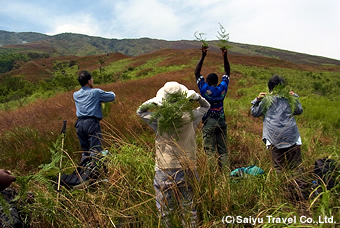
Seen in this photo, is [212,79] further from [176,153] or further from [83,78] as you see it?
[83,78]

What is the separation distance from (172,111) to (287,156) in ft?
6.04

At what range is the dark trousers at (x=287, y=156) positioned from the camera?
8.97 feet

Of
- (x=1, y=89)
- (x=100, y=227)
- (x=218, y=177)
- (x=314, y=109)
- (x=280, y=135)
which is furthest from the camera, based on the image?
(x=1, y=89)

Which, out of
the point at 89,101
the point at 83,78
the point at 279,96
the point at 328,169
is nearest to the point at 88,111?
the point at 89,101

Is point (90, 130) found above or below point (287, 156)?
above

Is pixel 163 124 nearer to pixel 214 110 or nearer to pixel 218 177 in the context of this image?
pixel 218 177

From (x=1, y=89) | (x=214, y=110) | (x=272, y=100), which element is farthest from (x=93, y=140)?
(x=1, y=89)

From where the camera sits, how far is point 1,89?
68.5ft

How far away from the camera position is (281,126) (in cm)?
278

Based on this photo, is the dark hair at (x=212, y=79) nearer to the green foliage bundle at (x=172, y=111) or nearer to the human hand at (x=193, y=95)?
the human hand at (x=193, y=95)

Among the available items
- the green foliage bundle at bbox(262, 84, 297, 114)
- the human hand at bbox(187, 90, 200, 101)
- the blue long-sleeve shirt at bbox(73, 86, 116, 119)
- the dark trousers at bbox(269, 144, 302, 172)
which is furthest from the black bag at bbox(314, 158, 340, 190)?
the blue long-sleeve shirt at bbox(73, 86, 116, 119)

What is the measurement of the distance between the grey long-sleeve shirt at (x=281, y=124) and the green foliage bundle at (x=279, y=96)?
0.15 feet

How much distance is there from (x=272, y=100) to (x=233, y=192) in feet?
4.60

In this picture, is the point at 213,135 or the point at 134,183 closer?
the point at 134,183
